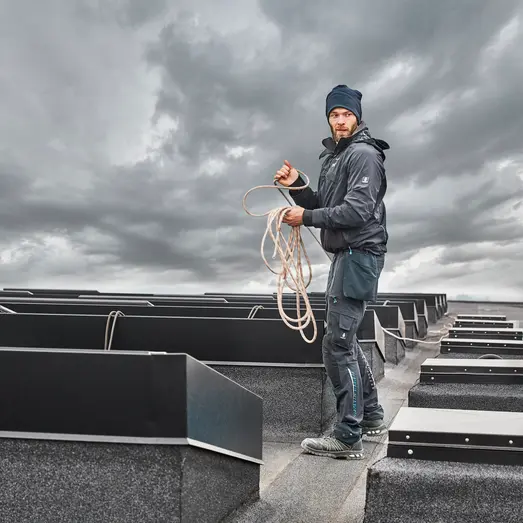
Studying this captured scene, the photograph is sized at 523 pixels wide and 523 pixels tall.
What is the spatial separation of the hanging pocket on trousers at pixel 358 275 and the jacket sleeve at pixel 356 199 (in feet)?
0.64

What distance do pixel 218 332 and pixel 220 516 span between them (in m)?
1.97

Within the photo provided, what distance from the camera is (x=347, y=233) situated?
3.95 metres

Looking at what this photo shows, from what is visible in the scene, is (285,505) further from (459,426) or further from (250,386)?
(250,386)

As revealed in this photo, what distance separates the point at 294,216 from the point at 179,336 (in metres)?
1.28

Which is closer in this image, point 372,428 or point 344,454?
point 344,454

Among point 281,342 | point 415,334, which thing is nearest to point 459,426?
point 281,342

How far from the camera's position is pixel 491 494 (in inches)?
102

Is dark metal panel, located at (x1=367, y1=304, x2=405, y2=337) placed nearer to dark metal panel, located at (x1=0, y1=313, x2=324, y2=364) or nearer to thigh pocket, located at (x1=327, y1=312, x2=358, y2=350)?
dark metal panel, located at (x1=0, y1=313, x2=324, y2=364)

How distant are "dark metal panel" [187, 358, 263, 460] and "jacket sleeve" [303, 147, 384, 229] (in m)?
1.15

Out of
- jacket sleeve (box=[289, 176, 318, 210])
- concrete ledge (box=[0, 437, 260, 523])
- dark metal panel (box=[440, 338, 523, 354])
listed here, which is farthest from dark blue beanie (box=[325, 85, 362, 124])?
dark metal panel (box=[440, 338, 523, 354])

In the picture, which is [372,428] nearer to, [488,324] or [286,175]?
[286,175]

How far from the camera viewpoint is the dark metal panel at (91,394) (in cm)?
233

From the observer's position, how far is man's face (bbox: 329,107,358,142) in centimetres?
414

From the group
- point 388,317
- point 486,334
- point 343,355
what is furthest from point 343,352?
point 486,334
